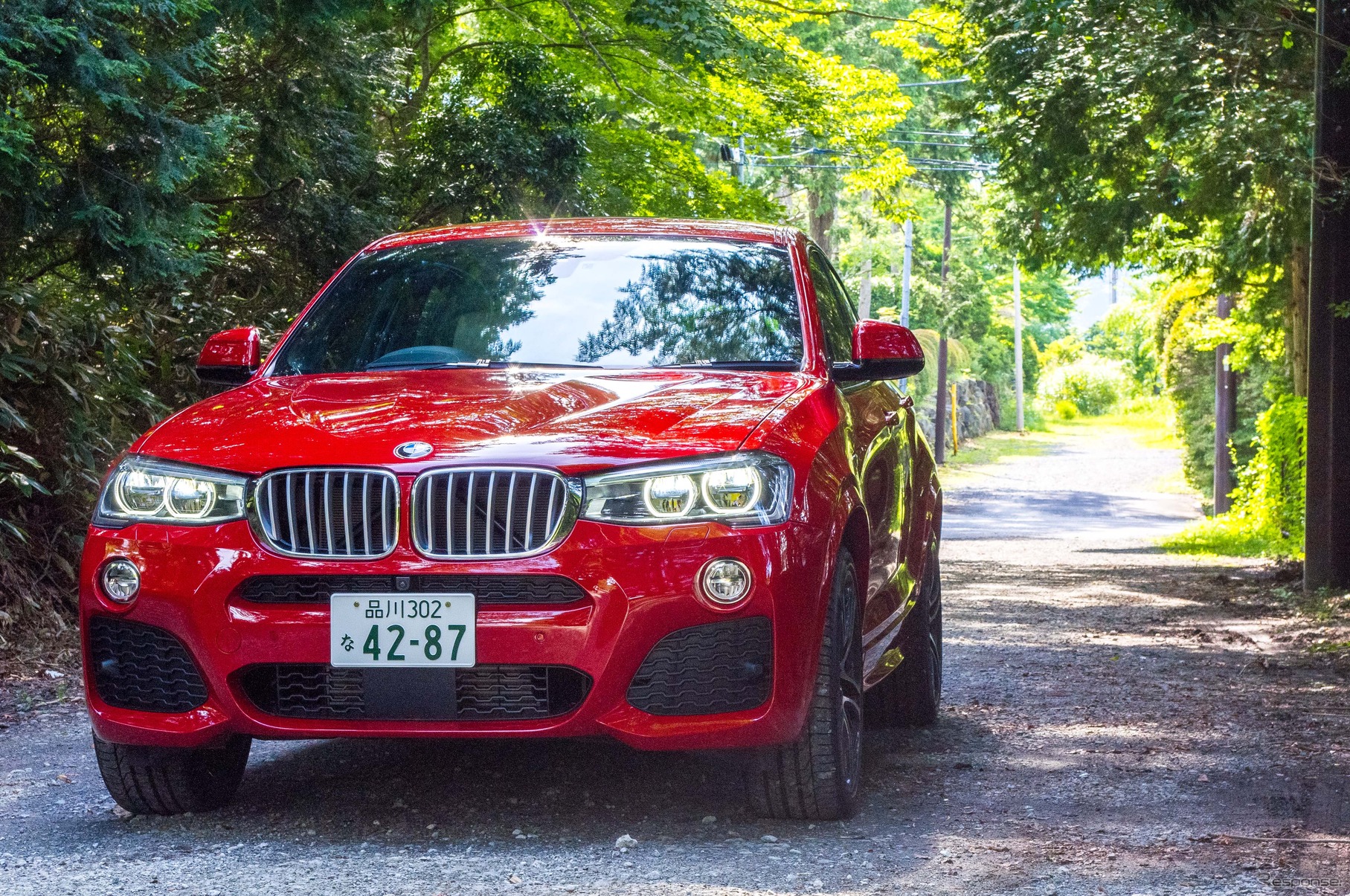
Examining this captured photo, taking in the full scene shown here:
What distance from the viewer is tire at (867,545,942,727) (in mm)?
6367

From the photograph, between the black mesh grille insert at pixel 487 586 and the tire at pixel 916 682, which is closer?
the black mesh grille insert at pixel 487 586

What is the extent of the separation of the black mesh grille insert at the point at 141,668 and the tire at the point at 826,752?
4.97ft

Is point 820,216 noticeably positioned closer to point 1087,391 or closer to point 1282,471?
point 1282,471

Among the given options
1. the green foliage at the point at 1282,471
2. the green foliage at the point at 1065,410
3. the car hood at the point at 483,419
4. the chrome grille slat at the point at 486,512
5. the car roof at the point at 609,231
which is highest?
the car roof at the point at 609,231

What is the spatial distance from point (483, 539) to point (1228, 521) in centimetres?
1975

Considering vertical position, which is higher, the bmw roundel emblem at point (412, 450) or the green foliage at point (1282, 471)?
the bmw roundel emblem at point (412, 450)

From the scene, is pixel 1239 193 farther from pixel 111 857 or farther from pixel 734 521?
pixel 111 857

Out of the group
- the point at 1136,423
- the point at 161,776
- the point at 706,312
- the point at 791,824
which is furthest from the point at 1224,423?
the point at 1136,423

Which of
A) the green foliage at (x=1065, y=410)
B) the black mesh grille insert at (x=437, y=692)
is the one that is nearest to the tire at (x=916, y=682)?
the black mesh grille insert at (x=437, y=692)

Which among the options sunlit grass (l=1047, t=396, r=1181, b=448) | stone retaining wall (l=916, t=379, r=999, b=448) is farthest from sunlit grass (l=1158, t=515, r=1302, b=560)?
sunlit grass (l=1047, t=396, r=1181, b=448)

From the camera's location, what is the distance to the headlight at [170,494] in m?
4.29

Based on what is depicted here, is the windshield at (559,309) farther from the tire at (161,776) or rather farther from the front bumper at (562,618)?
the tire at (161,776)

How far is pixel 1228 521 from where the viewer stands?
73.0ft

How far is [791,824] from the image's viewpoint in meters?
4.59
